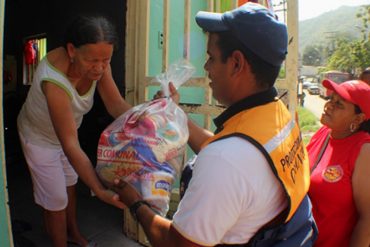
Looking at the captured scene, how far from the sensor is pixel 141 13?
109 inches

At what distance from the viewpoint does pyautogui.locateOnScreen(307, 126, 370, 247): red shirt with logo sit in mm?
1603

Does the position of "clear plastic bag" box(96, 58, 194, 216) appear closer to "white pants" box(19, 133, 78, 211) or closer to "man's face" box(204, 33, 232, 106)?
"man's face" box(204, 33, 232, 106)

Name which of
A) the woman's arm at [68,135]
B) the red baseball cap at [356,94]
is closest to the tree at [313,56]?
the red baseball cap at [356,94]

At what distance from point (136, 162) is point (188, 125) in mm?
468

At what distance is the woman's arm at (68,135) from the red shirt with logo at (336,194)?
99 centimetres

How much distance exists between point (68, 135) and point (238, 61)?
1.04m

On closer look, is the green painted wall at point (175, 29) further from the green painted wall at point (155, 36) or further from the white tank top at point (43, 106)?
the white tank top at point (43, 106)

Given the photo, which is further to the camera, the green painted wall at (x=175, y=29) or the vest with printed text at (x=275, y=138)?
the green painted wall at (x=175, y=29)

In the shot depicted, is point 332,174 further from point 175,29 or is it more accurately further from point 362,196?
point 175,29

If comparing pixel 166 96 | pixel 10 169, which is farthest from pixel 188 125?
pixel 10 169

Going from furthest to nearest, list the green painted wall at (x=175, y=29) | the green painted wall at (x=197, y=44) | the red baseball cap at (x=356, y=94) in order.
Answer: the green painted wall at (x=197, y=44) < the green painted wall at (x=175, y=29) < the red baseball cap at (x=356, y=94)

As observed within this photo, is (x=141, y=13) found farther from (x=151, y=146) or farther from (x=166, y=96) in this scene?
(x=151, y=146)

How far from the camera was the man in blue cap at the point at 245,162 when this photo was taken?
98cm

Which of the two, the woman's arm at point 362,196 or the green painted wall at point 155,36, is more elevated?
the green painted wall at point 155,36
